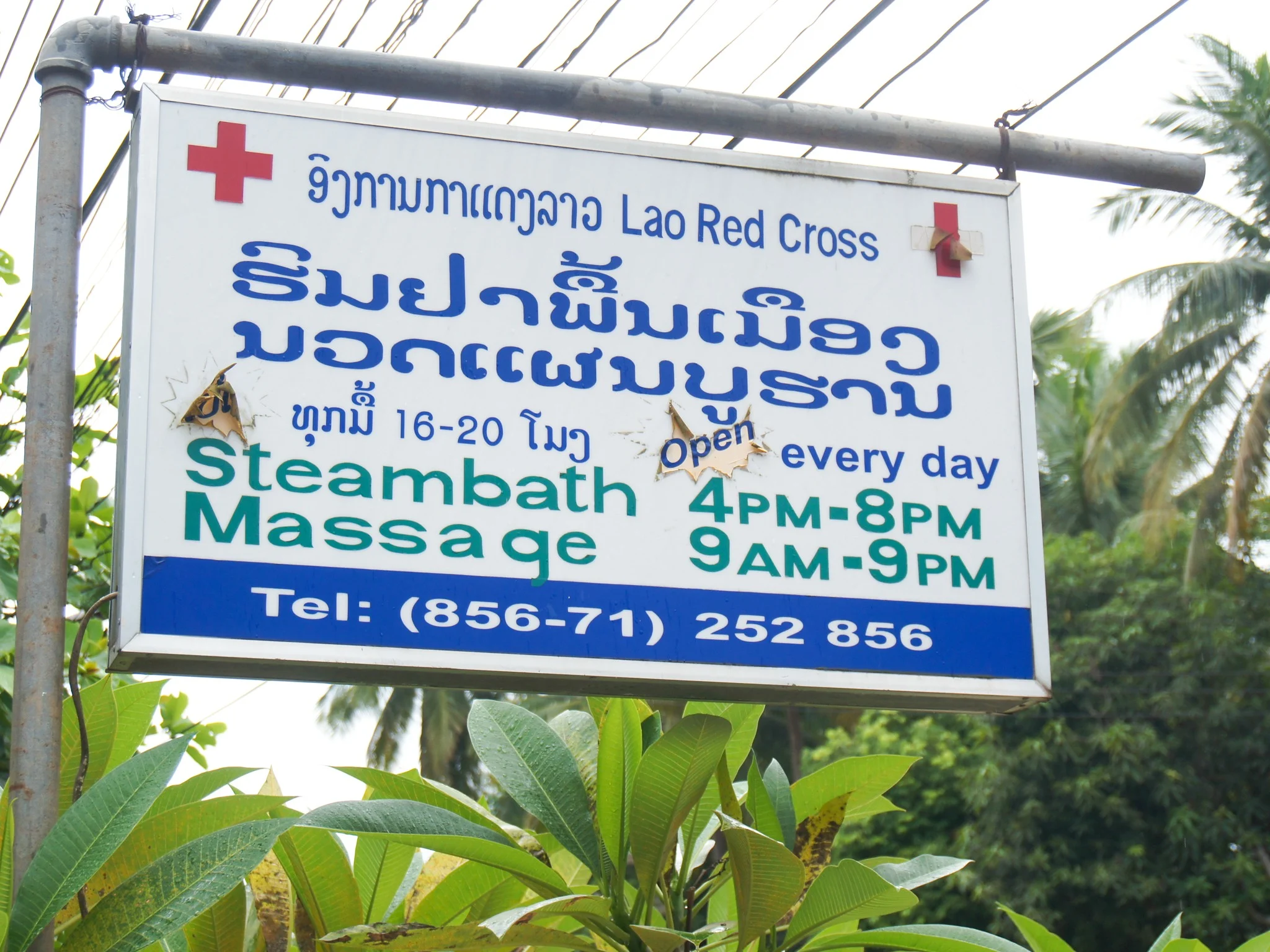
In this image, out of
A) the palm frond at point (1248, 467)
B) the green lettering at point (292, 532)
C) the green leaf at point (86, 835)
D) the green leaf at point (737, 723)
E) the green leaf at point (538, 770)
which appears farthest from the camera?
the palm frond at point (1248, 467)

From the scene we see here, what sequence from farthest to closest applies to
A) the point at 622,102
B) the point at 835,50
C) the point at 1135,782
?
the point at 1135,782 < the point at 835,50 < the point at 622,102

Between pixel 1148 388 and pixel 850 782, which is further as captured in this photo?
pixel 1148 388

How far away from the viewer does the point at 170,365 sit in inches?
100

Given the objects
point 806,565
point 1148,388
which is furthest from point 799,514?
point 1148,388

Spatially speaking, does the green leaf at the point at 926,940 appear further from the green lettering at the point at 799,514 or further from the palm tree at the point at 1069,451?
the palm tree at the point at 1069,451

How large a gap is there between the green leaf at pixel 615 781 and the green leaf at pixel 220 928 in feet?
2.14

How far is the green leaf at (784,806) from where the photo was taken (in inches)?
106

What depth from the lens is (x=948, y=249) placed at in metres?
3.07

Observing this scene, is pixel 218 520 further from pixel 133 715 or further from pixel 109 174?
pixel 109 174

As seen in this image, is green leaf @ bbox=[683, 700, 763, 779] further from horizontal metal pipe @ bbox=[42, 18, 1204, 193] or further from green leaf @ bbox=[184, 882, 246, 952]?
horizontal metal pipe @ bbox=[42, 18, 1204, 193]

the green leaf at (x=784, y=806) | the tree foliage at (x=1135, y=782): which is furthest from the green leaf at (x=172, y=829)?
the tree foliage at (x=1135, y=782)

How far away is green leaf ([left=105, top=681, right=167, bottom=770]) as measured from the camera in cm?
285

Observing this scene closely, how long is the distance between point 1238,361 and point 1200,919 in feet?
21.2

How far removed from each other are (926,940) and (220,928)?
1.24 meters
